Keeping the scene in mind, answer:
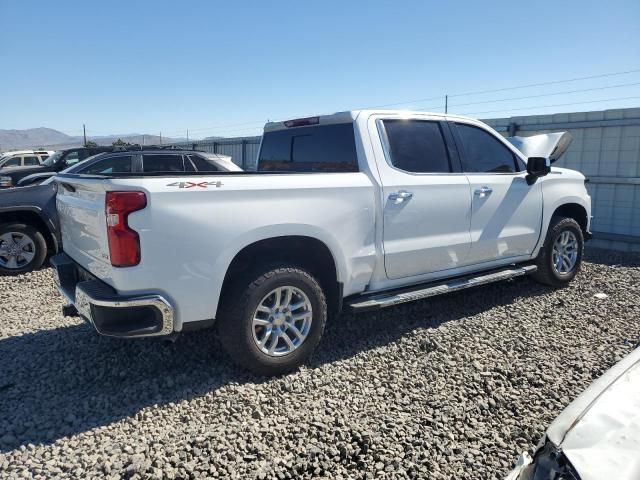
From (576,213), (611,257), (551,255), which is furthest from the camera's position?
(611,257)

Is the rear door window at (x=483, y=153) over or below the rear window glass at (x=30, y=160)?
over

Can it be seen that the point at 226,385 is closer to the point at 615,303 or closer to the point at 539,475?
the point at 539,475

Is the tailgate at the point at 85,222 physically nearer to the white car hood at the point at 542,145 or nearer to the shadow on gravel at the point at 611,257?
the white car hood at the point at 542,145

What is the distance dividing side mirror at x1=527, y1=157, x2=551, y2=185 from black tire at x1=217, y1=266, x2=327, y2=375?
2866mm

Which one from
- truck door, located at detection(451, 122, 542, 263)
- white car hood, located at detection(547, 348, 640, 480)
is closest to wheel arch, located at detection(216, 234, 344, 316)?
truck door, located at detection(451, 122, 542, 263)

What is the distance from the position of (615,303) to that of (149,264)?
4.93 meters

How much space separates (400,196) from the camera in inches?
155

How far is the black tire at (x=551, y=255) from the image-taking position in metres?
5.46

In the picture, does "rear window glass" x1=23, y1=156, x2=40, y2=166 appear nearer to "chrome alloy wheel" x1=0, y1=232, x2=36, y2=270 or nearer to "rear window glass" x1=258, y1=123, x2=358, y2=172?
"chrome alloy wheel" x1=0, y1=232, x2=36, y2=270

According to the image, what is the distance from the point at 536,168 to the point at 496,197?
2.18ft

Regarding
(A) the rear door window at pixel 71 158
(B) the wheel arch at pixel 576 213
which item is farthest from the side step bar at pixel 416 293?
(A) the rear door window at pixel 71 158

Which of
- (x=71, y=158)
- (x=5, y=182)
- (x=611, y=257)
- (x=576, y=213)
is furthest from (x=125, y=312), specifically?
(x=71, y=158)

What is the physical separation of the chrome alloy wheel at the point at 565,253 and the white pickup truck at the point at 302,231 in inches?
18.4

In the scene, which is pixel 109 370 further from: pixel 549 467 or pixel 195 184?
pixel 549 467
